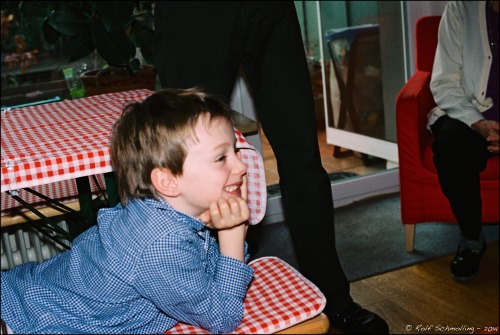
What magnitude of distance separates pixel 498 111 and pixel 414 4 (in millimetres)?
953

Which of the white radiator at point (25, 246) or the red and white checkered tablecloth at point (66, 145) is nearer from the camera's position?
the red and white checkered tablecloth at point (66, 145)

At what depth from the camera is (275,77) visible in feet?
6.16

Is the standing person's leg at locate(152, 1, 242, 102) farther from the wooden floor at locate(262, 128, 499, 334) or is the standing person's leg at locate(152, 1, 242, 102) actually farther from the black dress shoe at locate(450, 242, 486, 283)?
the black dress shoe at locate(450, 242, 486, 283)

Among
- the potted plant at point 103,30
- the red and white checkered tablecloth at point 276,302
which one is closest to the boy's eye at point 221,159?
the red and white checkered tablecloth at point 276,302

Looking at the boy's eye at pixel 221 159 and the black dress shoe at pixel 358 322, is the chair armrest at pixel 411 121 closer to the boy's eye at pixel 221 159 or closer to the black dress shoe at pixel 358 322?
the black dress shoe at pixel 358 322

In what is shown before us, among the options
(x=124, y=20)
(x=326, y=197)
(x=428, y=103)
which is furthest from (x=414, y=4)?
(x=326, y=197)

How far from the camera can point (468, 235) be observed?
2.47m

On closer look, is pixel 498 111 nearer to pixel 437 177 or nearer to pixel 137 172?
pixel 437 177

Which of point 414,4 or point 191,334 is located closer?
point 191,334

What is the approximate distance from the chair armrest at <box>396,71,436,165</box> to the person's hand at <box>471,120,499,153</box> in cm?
20

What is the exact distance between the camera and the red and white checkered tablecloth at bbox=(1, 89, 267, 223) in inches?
47.7

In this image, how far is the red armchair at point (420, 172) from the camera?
2525 mm

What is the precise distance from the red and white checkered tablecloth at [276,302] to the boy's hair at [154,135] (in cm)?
24

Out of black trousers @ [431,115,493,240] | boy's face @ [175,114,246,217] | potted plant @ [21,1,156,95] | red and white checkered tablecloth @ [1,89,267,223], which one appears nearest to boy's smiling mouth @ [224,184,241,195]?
boy's face @ [175,114,246,217]
